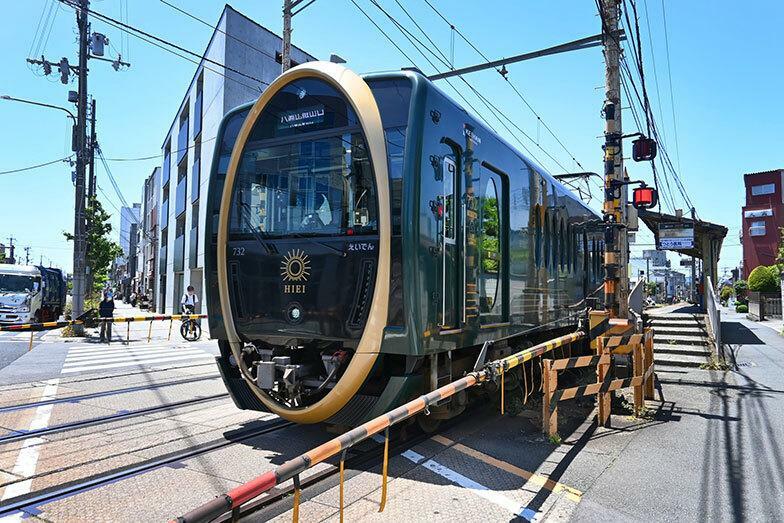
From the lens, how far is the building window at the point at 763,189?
59.8 meters

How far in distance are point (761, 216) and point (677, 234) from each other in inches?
1900

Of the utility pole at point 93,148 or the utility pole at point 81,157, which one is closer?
the utility pole at point 81,157

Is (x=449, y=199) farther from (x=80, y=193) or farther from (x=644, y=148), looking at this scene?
(x=80, y=193)

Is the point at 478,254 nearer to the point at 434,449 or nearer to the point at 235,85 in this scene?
the point at 434,449

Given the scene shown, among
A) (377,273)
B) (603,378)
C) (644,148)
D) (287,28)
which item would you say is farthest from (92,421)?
(287,28)

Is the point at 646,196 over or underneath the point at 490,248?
over

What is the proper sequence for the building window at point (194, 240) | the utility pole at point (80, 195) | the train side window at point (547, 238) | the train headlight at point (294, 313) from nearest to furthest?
the train headlight at point (294, 313) < the train side window at point (547, 238) < the utility pole at point (80, 195) < the building window at point (194, 240)

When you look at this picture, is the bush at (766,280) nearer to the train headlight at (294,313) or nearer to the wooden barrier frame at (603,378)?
the wooden barrier frame at (603,378)

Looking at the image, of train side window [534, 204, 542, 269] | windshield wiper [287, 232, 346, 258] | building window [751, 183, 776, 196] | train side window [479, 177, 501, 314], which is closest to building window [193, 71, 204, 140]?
train side window [534, 204, 542, 269]

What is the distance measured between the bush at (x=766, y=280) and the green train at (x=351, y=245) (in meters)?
25.9

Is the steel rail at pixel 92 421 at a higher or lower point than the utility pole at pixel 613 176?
lower

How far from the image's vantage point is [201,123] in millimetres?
27188

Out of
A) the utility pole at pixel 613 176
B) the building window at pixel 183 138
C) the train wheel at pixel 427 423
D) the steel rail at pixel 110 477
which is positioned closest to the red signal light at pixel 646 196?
the utility pole at pixel 613 176

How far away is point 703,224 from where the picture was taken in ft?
67.5
